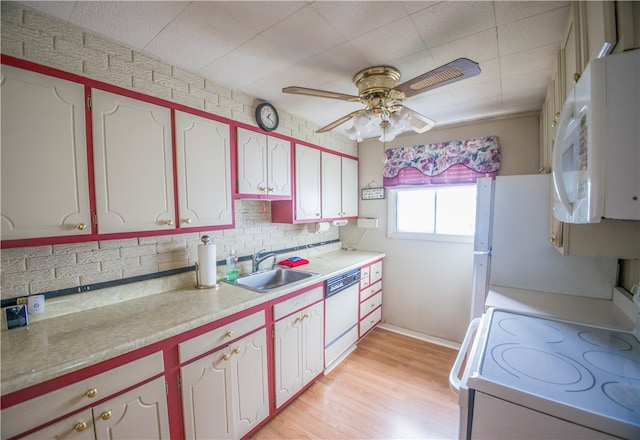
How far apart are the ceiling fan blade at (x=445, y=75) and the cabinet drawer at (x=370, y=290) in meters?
1.93

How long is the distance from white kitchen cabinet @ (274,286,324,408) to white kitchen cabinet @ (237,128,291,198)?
0.86m

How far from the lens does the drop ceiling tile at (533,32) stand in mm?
1177

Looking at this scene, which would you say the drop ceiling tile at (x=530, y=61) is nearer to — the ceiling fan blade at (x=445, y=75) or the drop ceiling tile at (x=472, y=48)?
the drop ceiling tile at (x=472, y=48)

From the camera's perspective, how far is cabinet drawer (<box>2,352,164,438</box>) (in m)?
0.84

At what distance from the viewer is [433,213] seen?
284 cm

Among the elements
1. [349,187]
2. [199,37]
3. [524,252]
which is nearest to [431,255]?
[524,252]

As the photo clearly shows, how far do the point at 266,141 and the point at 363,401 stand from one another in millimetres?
2110

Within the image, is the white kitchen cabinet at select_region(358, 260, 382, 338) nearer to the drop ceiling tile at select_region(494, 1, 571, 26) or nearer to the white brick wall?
the white brick wall

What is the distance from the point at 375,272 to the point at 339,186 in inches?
41.3

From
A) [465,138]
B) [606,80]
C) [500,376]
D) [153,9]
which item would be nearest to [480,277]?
[500,376]

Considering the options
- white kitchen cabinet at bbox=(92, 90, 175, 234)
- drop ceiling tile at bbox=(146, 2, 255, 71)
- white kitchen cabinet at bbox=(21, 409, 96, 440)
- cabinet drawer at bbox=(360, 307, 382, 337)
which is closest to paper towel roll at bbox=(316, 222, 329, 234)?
cabinet drawer at bbox=(360, 307, 382, 337)

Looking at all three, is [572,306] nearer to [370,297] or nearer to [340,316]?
[340,316]

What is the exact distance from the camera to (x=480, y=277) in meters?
1.91

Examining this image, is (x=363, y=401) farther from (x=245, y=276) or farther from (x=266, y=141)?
(x=266, y=141)
